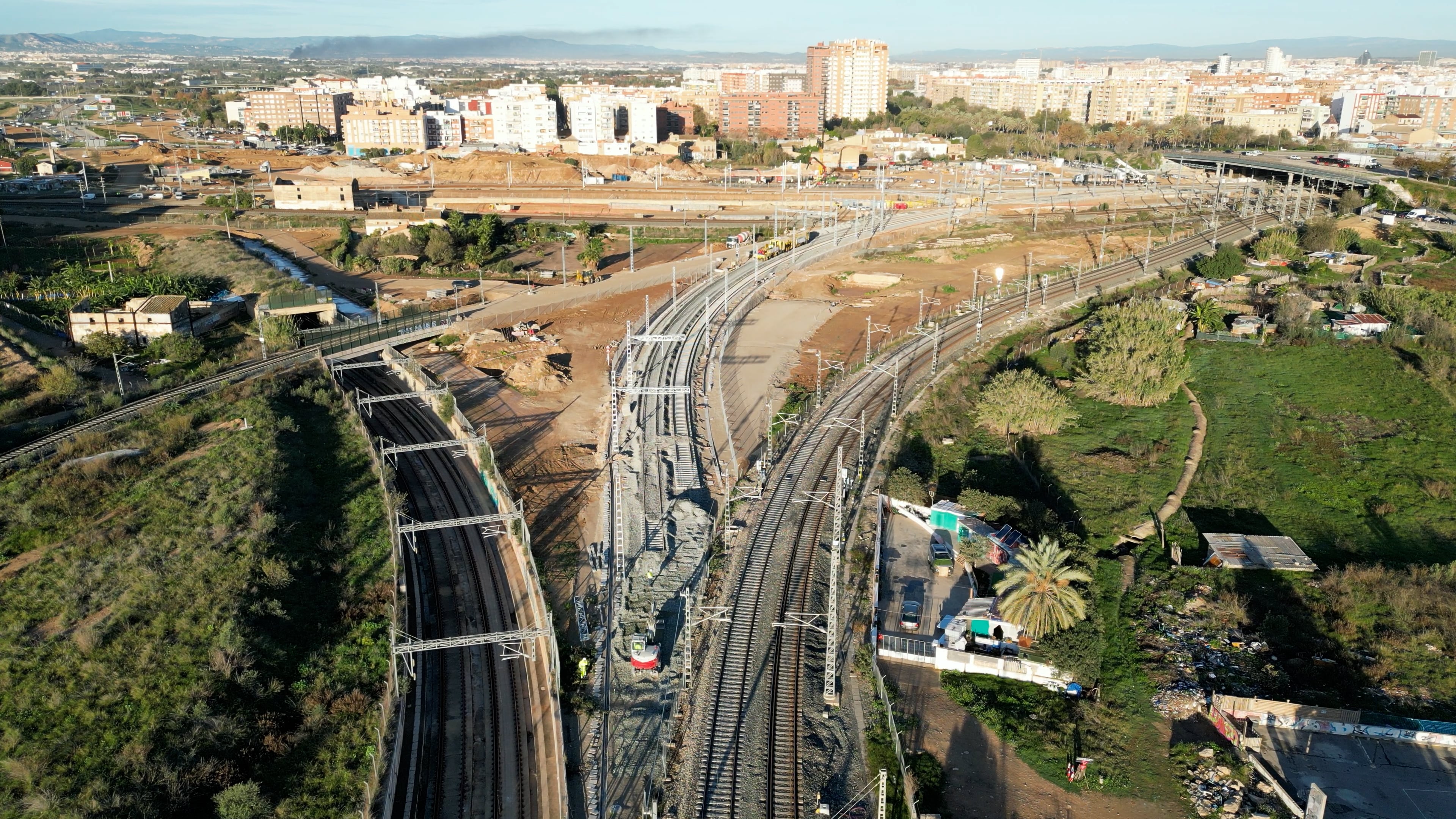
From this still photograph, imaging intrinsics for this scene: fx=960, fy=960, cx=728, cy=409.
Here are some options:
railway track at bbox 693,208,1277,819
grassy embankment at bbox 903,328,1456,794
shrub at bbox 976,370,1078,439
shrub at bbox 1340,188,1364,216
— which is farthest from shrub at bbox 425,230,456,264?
shrub at bbox 1340,188,1364,216

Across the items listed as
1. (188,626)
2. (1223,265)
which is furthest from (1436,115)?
(188,626)

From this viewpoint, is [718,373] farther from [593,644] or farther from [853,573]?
[593,644]

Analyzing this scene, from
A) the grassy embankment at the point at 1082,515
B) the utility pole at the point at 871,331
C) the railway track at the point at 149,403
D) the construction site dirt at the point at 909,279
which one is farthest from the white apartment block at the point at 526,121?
the grassy embankment at the point at 1082,515


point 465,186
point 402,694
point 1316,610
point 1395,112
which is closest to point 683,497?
point 402,694

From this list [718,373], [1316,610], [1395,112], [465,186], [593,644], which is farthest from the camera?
[1395,112]

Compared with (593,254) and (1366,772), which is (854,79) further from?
(1366,772)

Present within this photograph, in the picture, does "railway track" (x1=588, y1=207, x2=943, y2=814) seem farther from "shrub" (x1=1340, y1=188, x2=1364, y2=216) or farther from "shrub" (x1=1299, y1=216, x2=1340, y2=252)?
"shrub" (x1=1340, y1=188, x2=1364, y2=216)
